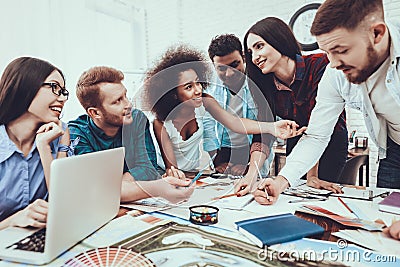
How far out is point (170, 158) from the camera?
1657 mm

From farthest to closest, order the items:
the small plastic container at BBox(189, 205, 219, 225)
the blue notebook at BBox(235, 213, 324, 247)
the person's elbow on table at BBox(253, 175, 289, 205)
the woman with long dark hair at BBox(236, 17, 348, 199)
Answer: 1. the woman with long dark hair at BBox(236, 17, 348, 199)
2. the person's elbow on table at BBox(253, 175, 289, 205)
3. the small plastic container at BBox(189, 205, 219, 225)
4. the blue notebook at BBox(235, 213, 324, 247)

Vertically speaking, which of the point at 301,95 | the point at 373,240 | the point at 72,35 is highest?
the point at 72,35

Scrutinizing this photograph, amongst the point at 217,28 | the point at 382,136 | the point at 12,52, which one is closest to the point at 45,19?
the point at 12,52

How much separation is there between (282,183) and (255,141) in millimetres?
282

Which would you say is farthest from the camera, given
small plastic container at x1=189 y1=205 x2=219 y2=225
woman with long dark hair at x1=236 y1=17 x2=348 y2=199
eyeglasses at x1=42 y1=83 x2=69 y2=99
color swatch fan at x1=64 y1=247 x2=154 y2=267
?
woman with long dark hair at x1=236 y1=17 x2=348 y2=199

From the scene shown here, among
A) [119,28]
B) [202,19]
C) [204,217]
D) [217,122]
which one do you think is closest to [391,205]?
[204,217]

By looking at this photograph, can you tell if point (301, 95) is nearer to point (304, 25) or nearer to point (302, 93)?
point (302, 93)

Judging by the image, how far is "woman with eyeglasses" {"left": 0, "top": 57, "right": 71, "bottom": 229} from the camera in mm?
1370

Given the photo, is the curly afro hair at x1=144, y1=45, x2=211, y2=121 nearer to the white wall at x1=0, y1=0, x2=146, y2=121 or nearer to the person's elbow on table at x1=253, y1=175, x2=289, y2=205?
the white wall at x1=0, y1=0, x2=146, y2=121

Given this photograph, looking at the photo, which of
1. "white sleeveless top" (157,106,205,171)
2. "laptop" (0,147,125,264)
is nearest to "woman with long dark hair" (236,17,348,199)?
"white sleeveless top" (157,106,205,171)

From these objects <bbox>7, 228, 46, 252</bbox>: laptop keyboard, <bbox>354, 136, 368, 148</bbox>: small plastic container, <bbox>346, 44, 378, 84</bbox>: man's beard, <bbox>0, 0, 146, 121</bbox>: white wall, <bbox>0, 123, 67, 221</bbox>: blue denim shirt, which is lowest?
<bbox>7, 228, 46, 252</bbox>: laptop keyboard

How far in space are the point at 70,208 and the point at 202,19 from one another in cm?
126

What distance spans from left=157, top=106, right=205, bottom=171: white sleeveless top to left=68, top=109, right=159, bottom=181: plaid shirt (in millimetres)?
78

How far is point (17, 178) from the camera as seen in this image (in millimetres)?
1382
